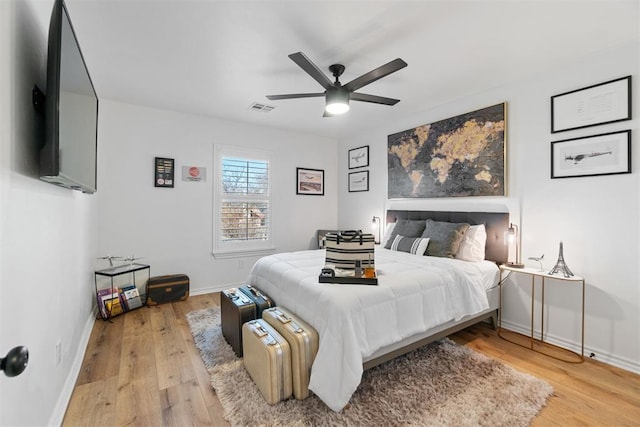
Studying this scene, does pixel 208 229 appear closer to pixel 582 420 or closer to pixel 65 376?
pixel 65 376

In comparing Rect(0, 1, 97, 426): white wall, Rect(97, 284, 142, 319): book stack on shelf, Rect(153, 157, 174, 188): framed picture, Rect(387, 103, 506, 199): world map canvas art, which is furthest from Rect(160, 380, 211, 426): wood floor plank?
Rect(387, 103, 506, 199): world map canvas art

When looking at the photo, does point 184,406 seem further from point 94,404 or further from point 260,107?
point 260,107

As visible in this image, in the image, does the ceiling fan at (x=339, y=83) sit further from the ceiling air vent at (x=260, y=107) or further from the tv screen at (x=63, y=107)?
the tv screen at (x=63, y=107)

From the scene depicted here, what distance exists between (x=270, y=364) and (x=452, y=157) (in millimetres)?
3079

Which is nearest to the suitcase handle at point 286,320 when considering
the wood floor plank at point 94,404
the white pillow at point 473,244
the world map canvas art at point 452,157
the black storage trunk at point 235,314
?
the black storage trunk at point 235,314

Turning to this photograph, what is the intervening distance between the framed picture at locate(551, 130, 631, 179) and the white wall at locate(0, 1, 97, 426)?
374cm

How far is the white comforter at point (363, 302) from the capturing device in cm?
177

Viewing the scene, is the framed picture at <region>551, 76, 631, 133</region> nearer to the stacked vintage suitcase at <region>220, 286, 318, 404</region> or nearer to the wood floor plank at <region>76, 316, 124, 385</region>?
the stacked vintage suitcase at <region>220, 286, 318, 404</region>

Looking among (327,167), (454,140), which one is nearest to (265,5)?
(454,140)

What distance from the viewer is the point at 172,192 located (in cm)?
397

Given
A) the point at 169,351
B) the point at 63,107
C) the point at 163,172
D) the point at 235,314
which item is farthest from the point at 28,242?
the point at 163,172

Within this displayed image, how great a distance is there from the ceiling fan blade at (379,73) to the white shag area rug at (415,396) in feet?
7.42

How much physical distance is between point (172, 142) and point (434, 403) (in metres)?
4.11

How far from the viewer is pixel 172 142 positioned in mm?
3955
